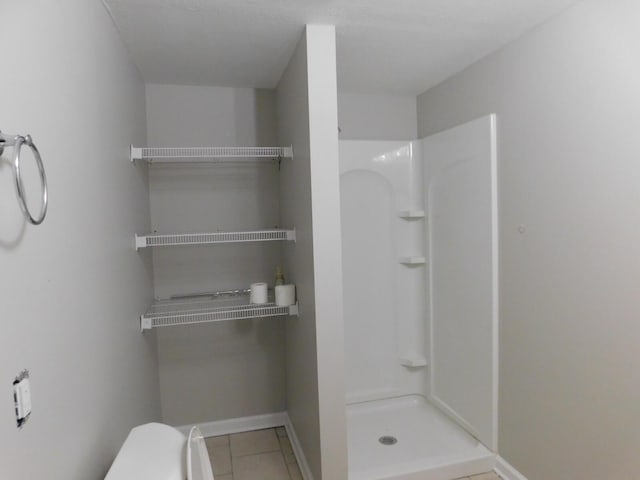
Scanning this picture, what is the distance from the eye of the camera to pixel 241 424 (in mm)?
2885

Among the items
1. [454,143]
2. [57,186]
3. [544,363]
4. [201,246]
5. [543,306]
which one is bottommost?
[544,363]

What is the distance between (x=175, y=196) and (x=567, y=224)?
2140mm

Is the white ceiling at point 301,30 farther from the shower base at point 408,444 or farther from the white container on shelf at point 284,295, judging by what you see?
the shower base at point 408,444

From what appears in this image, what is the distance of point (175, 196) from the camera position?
2.71 meters

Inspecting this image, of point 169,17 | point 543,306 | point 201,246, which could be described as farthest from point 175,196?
point 543,306

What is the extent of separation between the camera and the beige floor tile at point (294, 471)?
2.37 meters

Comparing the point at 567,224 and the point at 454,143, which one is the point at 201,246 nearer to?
the point at 454,143

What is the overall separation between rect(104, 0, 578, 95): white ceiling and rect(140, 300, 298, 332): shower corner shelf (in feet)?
4.34

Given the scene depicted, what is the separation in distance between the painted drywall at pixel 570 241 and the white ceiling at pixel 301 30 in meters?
0.21

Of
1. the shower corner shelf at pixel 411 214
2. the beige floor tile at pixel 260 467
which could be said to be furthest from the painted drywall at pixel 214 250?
the shower corner shelf at pixel 411 214

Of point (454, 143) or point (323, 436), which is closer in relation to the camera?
point (323, 436)

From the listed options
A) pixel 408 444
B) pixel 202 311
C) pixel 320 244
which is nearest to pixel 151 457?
pixel 320 244

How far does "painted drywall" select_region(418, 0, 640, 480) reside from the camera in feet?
5.31

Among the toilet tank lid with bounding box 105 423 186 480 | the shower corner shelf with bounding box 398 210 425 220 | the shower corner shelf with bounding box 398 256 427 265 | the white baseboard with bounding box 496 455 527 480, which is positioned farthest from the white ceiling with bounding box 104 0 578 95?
the white baseboard with bounding box 496 455 527 480
